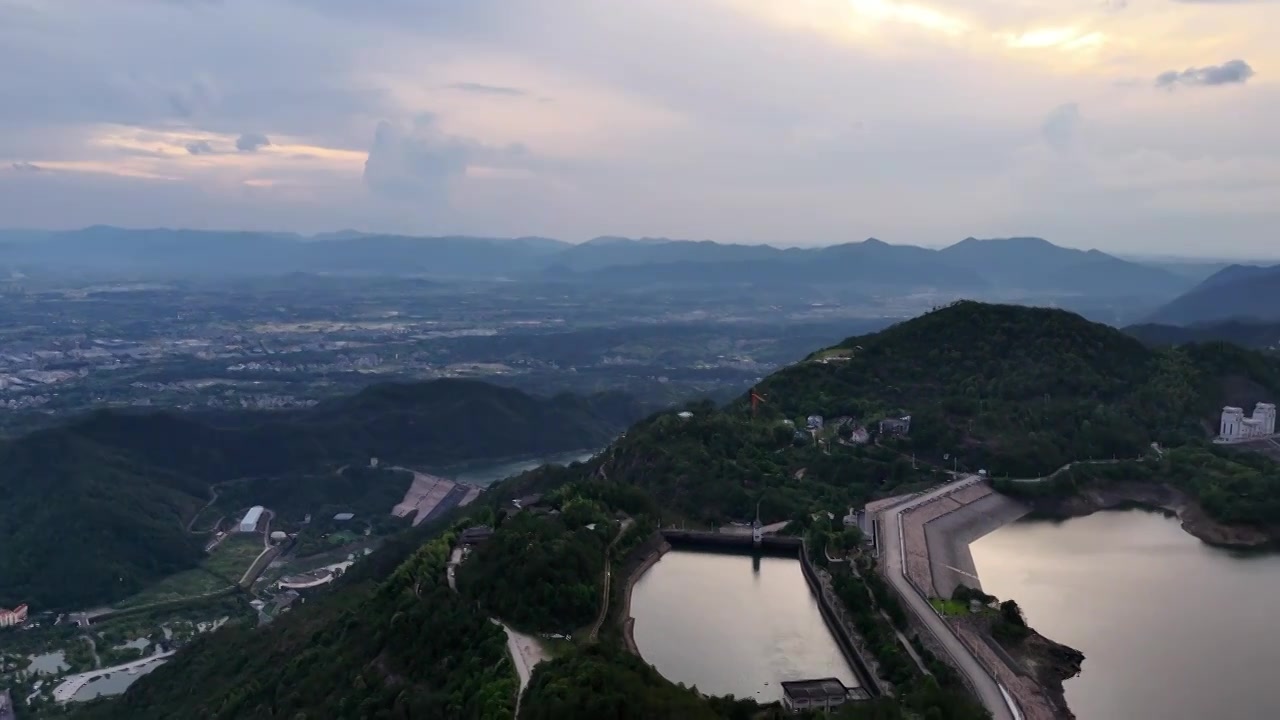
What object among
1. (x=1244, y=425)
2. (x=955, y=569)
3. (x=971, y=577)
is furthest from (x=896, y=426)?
(x=1244, y=425)

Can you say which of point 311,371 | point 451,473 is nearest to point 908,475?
point 451,473

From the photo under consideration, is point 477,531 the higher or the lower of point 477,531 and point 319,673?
the higher

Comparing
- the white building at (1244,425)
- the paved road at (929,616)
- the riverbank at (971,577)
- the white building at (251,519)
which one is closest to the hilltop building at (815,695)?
the paved road at (929,616)

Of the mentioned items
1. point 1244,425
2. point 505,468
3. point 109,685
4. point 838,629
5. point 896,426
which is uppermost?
point 1244,425

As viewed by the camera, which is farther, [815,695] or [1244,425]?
[1244,425]

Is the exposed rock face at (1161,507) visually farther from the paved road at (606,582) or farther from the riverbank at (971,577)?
the paved road at (606,582)

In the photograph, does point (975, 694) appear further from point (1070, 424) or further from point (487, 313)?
point (487, 313)

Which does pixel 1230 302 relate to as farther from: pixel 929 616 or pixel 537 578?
pixel 537 578
